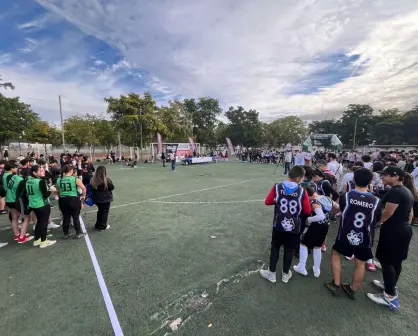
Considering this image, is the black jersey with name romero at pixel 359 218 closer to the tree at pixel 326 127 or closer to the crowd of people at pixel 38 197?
the crowd of people at pixel 38 197

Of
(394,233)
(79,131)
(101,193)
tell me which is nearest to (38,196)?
(101,193)

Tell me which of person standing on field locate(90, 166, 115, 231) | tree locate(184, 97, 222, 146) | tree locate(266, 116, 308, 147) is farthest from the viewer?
tree locate(266, 116, 308, 147)

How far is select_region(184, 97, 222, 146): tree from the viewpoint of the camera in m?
46.5

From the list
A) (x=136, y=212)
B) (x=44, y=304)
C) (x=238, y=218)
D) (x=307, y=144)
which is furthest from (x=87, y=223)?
(x=307, y=144)

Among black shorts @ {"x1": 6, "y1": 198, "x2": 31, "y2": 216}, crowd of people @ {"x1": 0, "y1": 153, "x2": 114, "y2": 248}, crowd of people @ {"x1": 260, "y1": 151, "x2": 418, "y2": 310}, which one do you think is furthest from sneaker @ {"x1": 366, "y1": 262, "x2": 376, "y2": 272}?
black shorts @ {"x1": 6, "y1": 198, "x2": 31, "y2": 216}

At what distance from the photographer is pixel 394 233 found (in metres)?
2.53

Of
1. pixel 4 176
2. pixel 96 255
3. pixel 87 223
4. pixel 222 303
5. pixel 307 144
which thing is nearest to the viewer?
pixel 222 303

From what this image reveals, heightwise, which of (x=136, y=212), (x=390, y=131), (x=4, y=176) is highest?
(x=390, y=131)

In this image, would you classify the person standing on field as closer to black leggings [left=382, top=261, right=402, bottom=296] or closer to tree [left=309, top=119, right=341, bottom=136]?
black leggings [left=382, top=261, right=402, bottom=296]

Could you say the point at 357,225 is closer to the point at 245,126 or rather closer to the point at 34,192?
the point at 34,192

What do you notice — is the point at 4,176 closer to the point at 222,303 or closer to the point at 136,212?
the point at 136,212

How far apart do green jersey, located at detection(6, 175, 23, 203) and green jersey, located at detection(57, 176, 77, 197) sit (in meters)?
0.80

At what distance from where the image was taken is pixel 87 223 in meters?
5.66

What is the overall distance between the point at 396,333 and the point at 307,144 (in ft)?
74.6
